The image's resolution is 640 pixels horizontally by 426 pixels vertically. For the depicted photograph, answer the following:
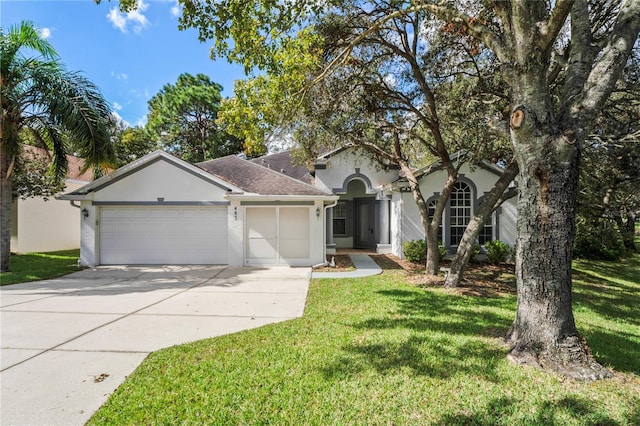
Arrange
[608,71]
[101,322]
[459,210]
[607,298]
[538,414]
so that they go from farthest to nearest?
1. [459,210]
2. [607,298]
3. [101,322]
4. [608,71]
5. [538,414]

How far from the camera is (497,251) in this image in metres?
14.0

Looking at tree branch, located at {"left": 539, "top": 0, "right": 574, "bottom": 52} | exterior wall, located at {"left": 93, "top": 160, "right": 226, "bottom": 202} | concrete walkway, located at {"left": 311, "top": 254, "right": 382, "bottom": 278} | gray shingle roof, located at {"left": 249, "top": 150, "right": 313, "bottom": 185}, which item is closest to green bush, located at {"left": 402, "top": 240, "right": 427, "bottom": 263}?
concrete walkway, located at {"left": 311, "top": 254, "right": 382, "bottom": 278}

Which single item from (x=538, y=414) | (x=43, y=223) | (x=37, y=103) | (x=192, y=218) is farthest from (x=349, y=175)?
(x=43, y=223)

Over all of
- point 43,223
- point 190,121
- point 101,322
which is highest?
point 190,121

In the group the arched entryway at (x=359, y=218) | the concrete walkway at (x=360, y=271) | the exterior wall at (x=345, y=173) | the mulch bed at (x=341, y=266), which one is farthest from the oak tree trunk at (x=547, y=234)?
the exterior wall at (x=345, y=173)

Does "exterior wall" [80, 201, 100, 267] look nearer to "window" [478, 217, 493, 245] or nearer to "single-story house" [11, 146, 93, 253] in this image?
"single-story house" [11, 146, 93, 253]

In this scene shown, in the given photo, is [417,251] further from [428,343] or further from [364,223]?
[428,343]

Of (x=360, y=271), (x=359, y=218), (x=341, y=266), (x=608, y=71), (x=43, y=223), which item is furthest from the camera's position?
(x=359, y=218)

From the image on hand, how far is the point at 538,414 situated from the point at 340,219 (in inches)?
628

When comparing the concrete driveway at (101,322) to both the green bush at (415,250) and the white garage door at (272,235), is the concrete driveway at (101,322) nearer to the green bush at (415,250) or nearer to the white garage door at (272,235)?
the white garage door at (272,235)

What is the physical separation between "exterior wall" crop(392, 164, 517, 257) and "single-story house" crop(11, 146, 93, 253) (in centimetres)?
1499

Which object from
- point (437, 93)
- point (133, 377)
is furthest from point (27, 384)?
point (437, 93)

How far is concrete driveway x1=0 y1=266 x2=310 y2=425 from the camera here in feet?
12.1

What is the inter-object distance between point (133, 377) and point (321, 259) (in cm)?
920
